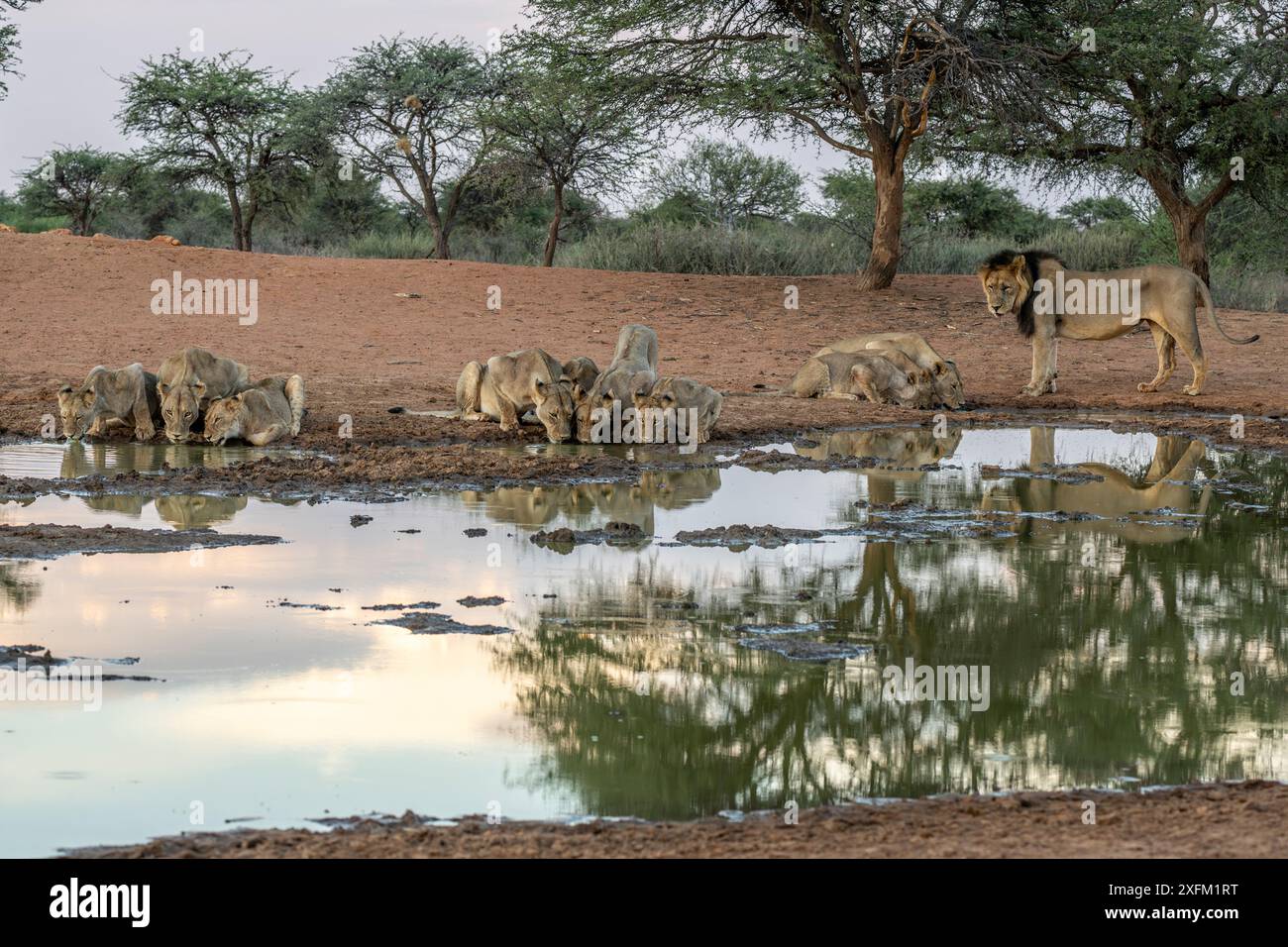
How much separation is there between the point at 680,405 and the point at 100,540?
6.36 metres

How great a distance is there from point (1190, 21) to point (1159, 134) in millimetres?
2092

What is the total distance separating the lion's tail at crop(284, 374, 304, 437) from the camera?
43.5 ft

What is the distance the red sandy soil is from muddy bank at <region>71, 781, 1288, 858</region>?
9.06 metres

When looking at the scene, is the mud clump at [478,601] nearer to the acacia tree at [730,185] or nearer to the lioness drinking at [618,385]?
the lioness drinking at [618,385]

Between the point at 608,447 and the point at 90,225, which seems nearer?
the point at 608,447

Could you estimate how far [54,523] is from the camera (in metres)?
8.69

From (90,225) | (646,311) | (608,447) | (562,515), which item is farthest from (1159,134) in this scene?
(90,225)

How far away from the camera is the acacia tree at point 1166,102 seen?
2516 cm

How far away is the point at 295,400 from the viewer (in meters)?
13.3

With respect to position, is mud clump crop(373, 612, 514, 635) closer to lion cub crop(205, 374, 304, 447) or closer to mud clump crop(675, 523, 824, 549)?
mud clump crop(675, 523, 824, 549)

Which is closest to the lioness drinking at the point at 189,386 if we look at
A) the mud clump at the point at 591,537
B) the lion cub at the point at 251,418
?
the lion cub at the point at 251,418

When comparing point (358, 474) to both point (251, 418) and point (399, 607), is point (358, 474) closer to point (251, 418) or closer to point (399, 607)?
point (251, 418)

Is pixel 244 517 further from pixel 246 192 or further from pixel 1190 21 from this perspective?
pixel 246 192
